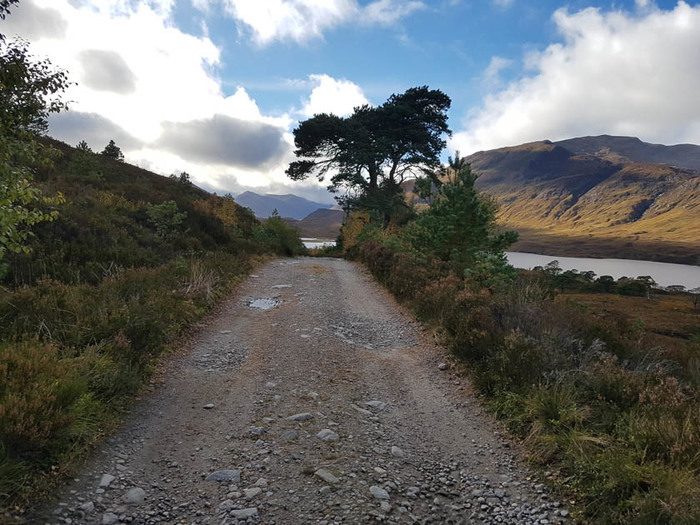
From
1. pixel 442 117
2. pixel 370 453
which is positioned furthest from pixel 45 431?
pixel 442 117

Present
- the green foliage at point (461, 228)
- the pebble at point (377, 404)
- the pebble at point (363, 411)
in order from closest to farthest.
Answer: the pebble at point (363, 411)
the pebble at point (377, 404)
the green foliage at point (461, 228)

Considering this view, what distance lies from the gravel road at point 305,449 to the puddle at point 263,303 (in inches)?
112

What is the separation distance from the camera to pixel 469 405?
5.34 metres

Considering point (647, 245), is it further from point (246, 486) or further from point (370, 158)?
point (246, 486)

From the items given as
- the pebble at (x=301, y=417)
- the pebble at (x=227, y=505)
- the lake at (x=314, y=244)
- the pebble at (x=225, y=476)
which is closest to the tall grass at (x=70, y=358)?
the pebble at (x=225, y=476)

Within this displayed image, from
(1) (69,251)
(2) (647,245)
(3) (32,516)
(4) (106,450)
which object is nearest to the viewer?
(3) (32,516)

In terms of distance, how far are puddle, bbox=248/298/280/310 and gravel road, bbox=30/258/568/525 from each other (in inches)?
112

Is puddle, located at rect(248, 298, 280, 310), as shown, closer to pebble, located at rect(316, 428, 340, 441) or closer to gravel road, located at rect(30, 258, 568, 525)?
gravel road, located at rect(30, 258, 568, 525)

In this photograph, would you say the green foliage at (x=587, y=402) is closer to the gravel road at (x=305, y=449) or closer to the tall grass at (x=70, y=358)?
the gravel road at (x=305, y=449)

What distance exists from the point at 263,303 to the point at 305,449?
23.3 feet

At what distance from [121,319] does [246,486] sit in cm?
383

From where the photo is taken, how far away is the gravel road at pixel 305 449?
3.18 m

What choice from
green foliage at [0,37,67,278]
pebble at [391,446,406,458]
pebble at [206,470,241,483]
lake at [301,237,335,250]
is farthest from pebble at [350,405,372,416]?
lake at [301,237,335,250]

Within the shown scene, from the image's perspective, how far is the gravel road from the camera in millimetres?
3182
